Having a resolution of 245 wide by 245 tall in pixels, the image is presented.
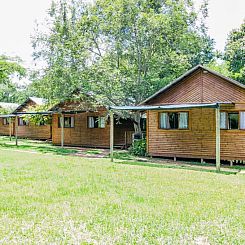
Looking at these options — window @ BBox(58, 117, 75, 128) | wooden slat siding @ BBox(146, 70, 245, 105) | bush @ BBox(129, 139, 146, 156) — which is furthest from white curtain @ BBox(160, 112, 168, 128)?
window @ BBox(58, 117, 75, 128)

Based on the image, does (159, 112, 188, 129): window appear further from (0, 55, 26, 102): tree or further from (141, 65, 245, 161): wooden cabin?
(0, 55, 26, 102): tree

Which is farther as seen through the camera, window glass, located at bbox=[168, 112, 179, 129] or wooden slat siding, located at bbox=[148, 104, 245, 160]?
window glass, located at bbox=[168, 112, 179, 129]

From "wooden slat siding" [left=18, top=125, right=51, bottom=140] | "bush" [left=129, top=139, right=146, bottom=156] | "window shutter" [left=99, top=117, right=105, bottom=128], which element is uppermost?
"window shutter" [left=99, top=117, right=105, bottom=128]

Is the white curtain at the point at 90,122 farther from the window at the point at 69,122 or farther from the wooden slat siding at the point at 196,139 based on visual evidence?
the wooden slat siding at the point at 196,139

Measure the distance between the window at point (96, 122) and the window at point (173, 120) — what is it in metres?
6.72

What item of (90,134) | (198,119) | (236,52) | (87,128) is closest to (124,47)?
(198,119)

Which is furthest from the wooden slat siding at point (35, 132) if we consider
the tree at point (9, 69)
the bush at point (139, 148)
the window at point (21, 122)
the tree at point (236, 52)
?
the tree at point (236, 52)

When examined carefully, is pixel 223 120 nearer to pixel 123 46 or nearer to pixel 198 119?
pixel 198 119

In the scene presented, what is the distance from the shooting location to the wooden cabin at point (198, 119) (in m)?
13.3

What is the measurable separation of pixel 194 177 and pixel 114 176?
2.48 m

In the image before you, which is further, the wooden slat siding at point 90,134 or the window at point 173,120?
the wooden slat siding at point 90,134

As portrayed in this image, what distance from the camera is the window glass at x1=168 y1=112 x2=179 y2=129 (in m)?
15.1

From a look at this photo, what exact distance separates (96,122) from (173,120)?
26.8 feet

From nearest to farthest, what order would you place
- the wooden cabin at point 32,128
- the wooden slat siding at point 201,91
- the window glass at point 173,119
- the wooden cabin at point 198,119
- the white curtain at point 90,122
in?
the wooden cabin at point 198,119, the wooden slat siding at point 201,91, the window glass at point 173,119, the white curtain at point 90,122, the wooden cabin at point 32,128
